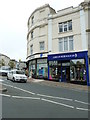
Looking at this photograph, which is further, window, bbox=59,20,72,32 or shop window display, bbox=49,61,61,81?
shop window display, bbox=49,61,61,81

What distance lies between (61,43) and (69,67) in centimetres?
387

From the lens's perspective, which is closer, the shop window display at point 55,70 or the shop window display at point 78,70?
the shop window display at point 78,70

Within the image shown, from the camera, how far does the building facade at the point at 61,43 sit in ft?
68.8

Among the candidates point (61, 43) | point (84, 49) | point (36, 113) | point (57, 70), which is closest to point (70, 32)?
point (61, 43)

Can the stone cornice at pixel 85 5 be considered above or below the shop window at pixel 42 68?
above

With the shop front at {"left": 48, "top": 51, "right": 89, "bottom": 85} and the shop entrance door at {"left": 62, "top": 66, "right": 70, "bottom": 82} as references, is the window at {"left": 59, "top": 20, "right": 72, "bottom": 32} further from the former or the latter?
the shop entrance door at {"left": 62, "top": 66, "right": 70, "bottom": 82}

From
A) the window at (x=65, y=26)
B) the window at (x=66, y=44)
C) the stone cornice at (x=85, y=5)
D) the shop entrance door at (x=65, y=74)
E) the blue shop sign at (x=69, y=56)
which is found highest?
the stone cornice at (x=85, y=5)

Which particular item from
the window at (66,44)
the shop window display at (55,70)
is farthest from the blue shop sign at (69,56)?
the window at (66,44)

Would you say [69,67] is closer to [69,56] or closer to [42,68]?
[69,56]

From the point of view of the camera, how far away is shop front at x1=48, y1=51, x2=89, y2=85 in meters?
20.4

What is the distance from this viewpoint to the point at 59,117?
19.2 ft

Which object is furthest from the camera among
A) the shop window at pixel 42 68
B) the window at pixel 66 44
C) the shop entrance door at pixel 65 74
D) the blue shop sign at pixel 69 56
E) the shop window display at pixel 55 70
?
the shop window at pixel 42 68

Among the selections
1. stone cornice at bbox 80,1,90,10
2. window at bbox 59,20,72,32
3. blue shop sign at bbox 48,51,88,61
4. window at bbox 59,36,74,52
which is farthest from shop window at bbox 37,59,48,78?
stone cornice at bbox 80,1,90,10

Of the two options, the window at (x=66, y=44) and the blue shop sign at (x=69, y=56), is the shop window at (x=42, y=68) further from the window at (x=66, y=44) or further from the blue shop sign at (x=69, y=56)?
the window at (x=66, y=44)
